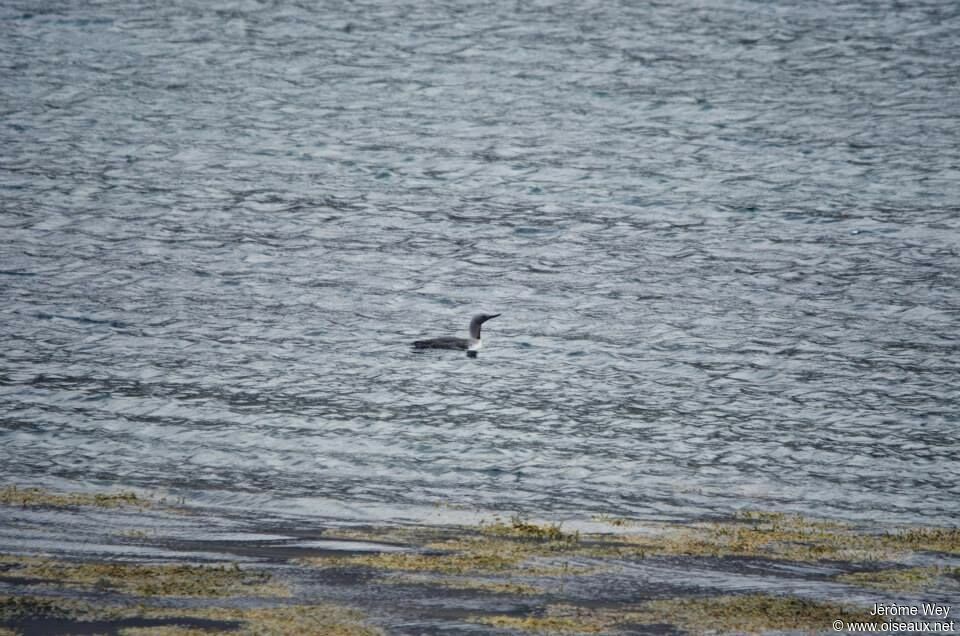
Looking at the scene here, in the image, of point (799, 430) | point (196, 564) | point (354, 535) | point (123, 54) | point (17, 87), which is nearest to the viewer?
point (196, 564)

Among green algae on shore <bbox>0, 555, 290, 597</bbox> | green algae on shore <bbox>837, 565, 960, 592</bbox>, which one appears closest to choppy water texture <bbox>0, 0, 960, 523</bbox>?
green algae on shore <bbox>837, 565, 960, 592</bbox>

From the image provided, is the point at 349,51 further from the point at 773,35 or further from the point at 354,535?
the point at 354,535

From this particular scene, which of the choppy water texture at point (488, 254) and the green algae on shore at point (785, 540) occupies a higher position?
the green algae on shore at point (785, 540)

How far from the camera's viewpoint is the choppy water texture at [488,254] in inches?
837

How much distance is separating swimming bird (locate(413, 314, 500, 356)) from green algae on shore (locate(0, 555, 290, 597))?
11.3 meters

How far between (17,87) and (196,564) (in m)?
32.0

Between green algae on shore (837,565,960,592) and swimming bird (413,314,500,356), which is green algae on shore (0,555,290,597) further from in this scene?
swimming bird (413,314,500,356)

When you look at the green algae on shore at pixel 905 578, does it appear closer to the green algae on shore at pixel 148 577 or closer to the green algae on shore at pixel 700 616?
the green algae on shore at pixel 700 616

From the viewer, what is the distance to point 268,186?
124ft

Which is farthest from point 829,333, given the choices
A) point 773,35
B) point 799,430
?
point 773,35

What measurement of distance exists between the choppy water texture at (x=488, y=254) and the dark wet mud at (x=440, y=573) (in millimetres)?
1191

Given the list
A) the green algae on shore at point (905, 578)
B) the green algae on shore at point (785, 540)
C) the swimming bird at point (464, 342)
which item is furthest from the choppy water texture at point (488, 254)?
the green algae on shore at point (905, 578)

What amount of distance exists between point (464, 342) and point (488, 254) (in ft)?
22.9

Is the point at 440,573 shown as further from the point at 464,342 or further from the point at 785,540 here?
the point at 464,342
